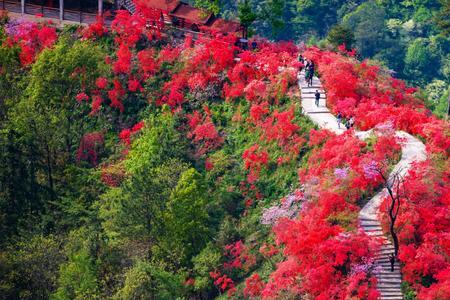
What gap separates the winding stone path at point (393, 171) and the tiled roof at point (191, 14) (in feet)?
41.5

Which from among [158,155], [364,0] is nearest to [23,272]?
[158,155]

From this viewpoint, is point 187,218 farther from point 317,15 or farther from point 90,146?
point 317,15

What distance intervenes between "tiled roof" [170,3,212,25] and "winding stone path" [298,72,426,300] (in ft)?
41.5

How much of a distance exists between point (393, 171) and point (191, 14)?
3112 cm

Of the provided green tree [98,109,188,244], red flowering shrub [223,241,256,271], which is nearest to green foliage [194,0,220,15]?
green tree [98,109,188,244]

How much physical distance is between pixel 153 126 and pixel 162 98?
4.32m

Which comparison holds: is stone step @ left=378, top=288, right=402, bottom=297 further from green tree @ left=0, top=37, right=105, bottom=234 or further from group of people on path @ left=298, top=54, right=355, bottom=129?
green tree @ left=0, top=37, right=105, bottom=234

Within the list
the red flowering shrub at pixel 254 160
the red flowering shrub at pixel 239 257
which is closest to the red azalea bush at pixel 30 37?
the red flowering shrub at pixel 254 160

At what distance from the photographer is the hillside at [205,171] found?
58188 millimetres

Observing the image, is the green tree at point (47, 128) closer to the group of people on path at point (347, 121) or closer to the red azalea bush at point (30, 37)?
the red azalea bush at point (30, 37)

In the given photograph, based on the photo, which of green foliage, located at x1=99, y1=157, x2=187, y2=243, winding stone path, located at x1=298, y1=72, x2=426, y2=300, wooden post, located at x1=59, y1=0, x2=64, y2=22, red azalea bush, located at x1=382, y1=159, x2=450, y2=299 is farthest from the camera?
wooden post, located at x1=59, y1=0, x2=64, y2=22

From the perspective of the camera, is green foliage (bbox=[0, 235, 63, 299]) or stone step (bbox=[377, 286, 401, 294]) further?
green foliage (bbox=[0, 235, 63, 299])

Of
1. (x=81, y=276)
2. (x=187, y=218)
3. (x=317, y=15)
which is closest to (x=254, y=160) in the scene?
(x=187, y=218)

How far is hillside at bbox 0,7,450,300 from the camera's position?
2291 inches
